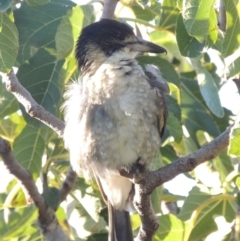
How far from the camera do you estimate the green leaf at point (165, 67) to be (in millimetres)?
4320

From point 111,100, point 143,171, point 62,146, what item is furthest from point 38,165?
point 143,171

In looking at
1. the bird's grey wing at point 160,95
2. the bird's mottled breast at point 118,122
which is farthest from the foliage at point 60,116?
the bird's mottled breast at point 118,122

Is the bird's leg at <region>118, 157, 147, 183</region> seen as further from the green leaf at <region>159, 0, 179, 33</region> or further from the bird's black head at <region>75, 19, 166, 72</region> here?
the green leaf at <region>159, 0, 179, 33</region>

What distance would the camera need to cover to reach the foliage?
4.12 m

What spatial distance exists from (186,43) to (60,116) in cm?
119

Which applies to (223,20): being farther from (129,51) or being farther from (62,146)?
(62,146)

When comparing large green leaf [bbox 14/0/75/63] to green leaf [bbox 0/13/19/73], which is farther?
large green leaf [bbox 14/0/75/63]

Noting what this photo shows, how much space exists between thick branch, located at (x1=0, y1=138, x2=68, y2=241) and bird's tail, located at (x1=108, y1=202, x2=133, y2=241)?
27cm

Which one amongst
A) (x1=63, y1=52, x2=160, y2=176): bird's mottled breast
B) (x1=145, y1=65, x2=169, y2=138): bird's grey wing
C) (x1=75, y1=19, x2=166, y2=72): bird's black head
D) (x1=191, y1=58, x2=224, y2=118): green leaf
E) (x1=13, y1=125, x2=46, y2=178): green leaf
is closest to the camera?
(x1=63, y1=52, x2=160, y2=176): bird's mottled breast

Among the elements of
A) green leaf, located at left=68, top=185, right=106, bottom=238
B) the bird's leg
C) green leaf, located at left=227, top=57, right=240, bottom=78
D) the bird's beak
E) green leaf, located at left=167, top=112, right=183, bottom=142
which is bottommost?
green leaf, located at left=68, top=185, right=106, bottom=238

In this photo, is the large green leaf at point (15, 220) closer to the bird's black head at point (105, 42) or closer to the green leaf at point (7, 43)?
the bird's black head at point (105, 42)

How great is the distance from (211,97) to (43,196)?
1079 millimetres

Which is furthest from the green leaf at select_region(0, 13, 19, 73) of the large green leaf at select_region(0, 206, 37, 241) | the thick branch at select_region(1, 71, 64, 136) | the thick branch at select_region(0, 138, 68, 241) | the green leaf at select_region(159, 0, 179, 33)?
the green leaf at select_region(159, 0, 179, 33)

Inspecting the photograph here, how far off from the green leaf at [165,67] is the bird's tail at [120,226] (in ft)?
2.66
